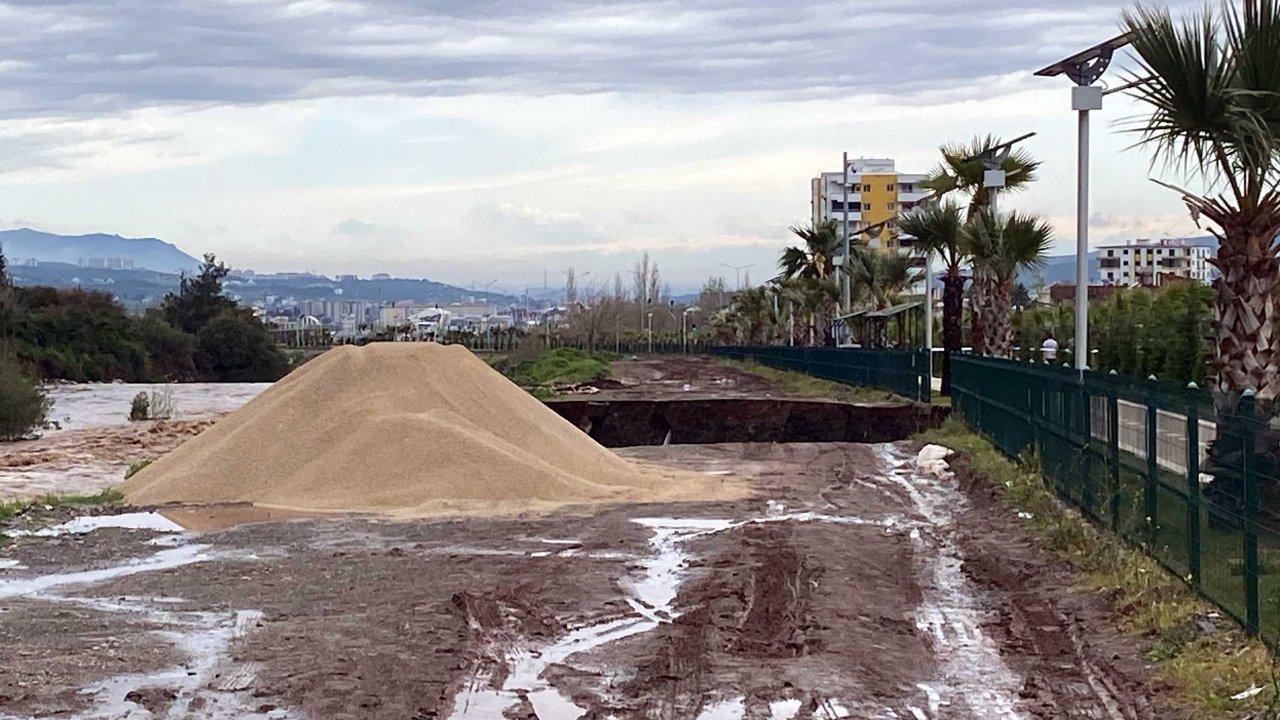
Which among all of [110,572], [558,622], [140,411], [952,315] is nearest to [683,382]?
[952,315]

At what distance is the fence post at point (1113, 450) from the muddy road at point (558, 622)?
0.83m

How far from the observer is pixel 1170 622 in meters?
10.1

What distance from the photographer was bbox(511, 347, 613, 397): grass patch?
6231 centimetres

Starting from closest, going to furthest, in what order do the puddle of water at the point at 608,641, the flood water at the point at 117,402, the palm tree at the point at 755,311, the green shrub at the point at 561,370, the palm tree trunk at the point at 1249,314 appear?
the puddle of water at the point at 608,641, the palm tree trunk at the point at 1249,314, the flood water at the point at 117,402, the green shrub at the point at 561,370, the palm tree at the point at 755,311

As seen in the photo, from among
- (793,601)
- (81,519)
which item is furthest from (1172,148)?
(81,519)

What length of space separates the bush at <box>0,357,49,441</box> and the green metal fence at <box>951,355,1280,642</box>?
1063 inches

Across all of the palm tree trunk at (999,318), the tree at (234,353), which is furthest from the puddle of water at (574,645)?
the tree at (234,353)

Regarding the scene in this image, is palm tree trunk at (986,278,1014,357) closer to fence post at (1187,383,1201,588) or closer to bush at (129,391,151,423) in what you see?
bush at (129,391,151,423)

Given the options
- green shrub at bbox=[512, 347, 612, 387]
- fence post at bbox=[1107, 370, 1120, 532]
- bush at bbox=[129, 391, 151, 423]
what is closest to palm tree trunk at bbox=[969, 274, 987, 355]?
green shrub at bbox=[512, 347, 612, 387]

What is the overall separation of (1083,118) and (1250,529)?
1137 cm

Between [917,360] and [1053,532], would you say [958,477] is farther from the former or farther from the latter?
[917,360]

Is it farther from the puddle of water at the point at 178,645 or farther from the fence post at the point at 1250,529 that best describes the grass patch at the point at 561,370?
the fence post at the point at 1250,529

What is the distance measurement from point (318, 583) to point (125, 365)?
78.9 meters

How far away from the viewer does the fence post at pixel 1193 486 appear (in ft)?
35.2
